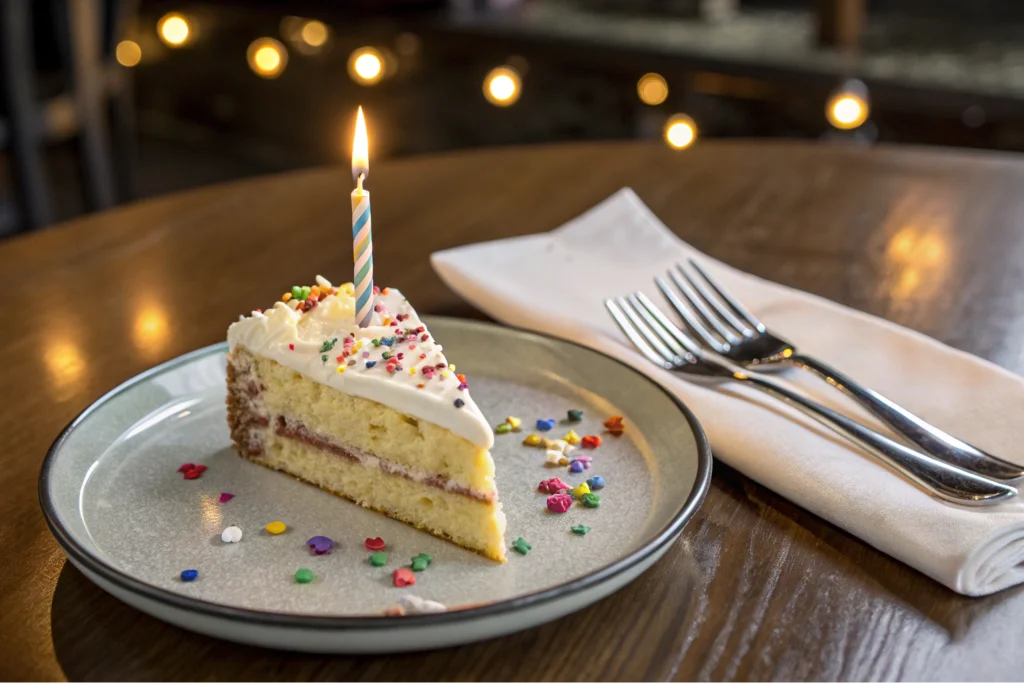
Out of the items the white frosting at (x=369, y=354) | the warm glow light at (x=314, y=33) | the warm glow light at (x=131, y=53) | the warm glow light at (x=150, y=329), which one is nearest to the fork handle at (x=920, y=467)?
the white frosting at (x=369, y=354)

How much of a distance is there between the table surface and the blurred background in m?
0.79

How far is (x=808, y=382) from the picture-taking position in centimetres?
132

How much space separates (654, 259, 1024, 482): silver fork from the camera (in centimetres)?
109

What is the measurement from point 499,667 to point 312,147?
449 centimetres

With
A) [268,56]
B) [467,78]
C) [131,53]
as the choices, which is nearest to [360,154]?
A: [467,78]

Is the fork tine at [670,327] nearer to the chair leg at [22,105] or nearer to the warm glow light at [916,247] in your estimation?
the warm glow light at [916,247]

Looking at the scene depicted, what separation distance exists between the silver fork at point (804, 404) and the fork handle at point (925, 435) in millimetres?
22

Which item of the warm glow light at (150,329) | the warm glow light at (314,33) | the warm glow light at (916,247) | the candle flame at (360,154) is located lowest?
the warm glow light at (150,329)

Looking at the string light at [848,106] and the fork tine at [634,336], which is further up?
the string light at [848,106]

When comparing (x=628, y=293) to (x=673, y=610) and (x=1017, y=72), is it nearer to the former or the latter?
(x=673, y=610)

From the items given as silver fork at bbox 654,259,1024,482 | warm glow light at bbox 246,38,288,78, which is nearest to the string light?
silver fork at bbox 654,259,1024,482

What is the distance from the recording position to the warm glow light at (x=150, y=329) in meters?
1.45

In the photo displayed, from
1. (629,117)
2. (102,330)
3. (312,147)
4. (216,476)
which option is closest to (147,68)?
(312,147)

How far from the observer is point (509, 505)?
1104 mm
